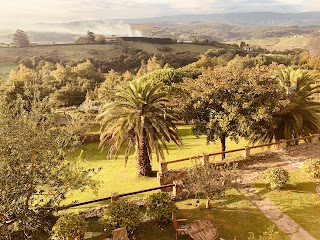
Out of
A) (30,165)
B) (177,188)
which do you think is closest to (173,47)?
(177,188)

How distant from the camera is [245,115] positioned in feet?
58.4

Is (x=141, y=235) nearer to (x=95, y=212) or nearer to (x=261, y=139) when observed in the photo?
(x=95, y=212)

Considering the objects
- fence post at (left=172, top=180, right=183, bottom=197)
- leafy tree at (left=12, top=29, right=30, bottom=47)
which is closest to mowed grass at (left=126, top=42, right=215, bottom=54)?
leafy tree at (left=12, top=29, right=30, bottom=47)

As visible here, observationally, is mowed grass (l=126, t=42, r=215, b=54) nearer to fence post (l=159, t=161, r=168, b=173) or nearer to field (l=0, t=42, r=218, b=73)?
field (l=0, t=42, r=218, b=73)

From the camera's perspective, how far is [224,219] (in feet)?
42.9

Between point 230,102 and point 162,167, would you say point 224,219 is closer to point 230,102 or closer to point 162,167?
point 162,167

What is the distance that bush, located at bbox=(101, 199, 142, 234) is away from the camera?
1185 cm

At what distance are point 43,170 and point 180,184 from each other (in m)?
7.17

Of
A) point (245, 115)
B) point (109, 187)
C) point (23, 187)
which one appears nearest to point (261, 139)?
point (245, 115)

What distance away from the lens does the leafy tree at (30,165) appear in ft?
29.2

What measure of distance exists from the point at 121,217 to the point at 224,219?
455cm

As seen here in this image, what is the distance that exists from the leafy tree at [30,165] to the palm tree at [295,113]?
611 inches

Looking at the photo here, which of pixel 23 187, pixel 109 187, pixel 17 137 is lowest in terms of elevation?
pixel 109 187

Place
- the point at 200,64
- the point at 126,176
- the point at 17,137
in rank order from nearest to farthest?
the point at 17,137, the point at 126,176, the point at 200,64
